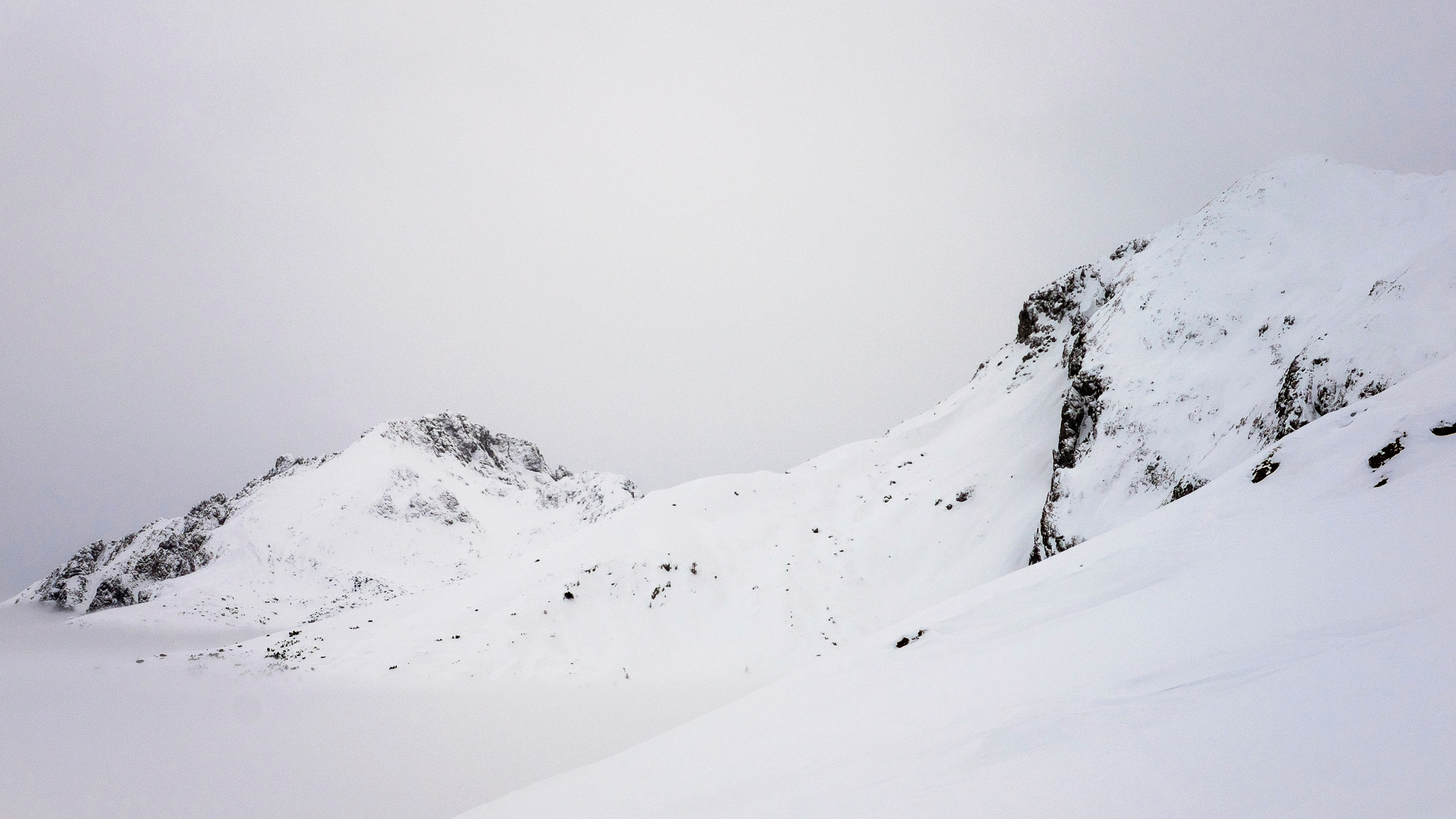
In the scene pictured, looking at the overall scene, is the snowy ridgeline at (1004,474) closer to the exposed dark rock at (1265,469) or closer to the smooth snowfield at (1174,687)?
the exposed dark rock at (1265,469)

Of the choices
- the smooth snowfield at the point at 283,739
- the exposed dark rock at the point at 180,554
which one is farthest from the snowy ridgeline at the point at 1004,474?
the exposed dark rock at the point at 180,554

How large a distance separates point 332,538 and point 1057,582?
5681 centimetres

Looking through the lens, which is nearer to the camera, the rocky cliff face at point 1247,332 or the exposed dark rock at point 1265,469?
the exposed dark rock at point 1265,469

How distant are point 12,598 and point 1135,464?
86.0 meters

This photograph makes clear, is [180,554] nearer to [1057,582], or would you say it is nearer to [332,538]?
[332,538]

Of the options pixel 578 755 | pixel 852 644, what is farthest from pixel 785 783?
pixel 578 755

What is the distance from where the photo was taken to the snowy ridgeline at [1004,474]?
14.9m

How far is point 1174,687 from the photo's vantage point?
400cm

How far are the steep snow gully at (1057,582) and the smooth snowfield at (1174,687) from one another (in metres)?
0.03

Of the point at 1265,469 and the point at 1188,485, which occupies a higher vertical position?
the point at 1188,485

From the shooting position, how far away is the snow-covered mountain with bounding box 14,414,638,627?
3984 cm

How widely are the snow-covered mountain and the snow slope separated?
799 cm

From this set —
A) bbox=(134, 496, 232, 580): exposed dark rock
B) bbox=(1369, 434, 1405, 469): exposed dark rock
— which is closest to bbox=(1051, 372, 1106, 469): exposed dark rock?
bbox=(1369, 434, 1405, 469): exposed dark rock

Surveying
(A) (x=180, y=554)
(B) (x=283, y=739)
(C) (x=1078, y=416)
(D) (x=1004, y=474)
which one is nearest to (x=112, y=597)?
(A) (x=180, y=554)
